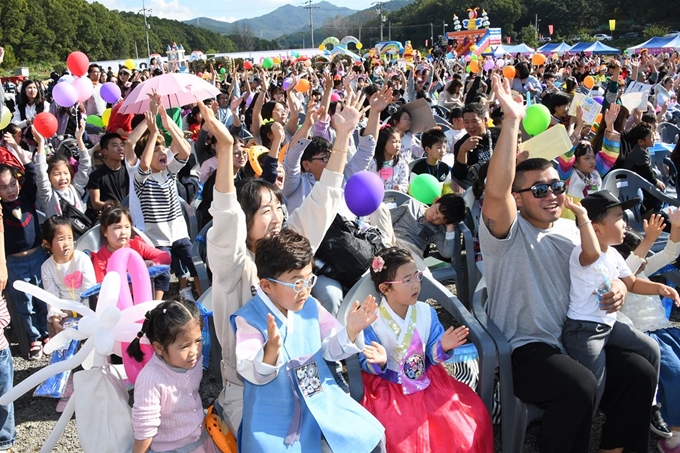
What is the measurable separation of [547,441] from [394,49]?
116ft

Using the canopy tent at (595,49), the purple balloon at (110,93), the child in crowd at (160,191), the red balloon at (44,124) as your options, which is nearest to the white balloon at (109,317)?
the child in crowd at (160,191)

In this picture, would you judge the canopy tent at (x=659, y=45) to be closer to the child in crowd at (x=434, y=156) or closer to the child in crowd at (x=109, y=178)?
the child in crowd at (x=434, y=156)

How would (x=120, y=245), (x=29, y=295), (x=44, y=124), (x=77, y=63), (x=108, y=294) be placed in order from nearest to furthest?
(x=108, y=294)
(x=120, y=245)
(x=29, y=295)
(x=44, y=124)
(x=77, y=63)

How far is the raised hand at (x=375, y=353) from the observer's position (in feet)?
7.49

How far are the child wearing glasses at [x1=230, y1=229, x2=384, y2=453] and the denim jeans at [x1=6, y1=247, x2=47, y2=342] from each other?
221 centimetres

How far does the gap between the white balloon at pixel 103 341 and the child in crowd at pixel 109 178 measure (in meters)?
2.28

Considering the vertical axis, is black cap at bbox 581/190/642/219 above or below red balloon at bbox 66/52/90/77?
below

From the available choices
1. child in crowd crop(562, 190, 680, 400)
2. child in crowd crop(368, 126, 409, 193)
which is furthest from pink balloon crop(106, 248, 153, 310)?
child in crowd crop(368, 126, 409, 193)

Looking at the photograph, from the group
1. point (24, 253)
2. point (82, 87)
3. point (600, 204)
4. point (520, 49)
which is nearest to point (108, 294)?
point (24, 253)

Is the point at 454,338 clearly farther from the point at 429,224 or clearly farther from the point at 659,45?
the point at 659,45

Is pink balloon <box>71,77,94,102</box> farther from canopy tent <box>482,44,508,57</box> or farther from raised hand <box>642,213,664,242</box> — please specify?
Result: canopy tent <box>482,44,508,57</box>

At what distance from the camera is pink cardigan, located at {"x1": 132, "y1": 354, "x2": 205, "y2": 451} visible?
213cm

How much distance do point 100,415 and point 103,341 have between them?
0.93 ft

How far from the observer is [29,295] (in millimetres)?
3650
